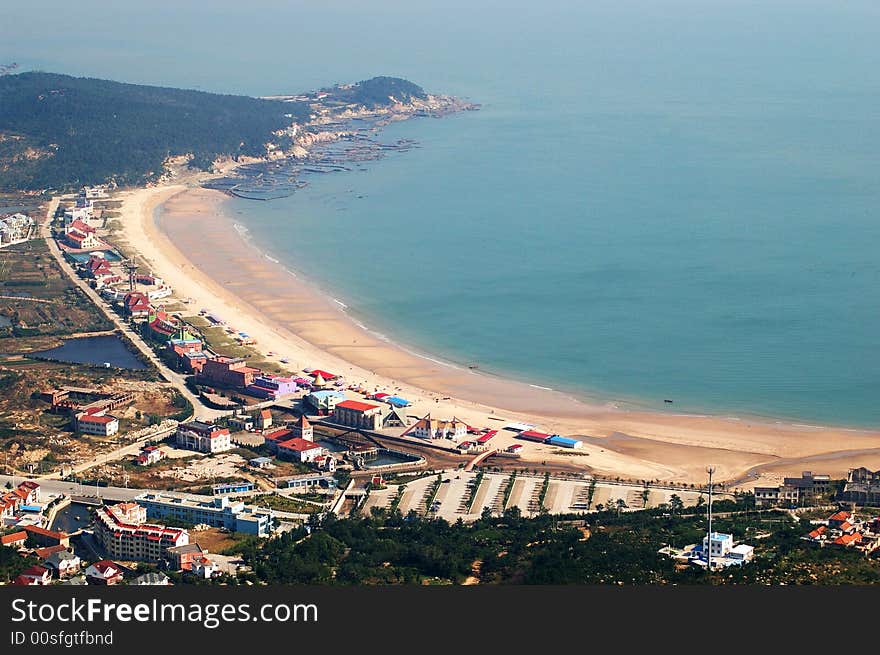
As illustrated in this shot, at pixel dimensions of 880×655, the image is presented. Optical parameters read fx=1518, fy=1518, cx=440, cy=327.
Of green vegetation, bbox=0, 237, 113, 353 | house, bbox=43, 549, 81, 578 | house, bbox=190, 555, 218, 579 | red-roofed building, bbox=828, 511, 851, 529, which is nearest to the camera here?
house, bbox=190, 555, 218, 579

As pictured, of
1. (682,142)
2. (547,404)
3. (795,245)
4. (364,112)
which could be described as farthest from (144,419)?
(364,112)

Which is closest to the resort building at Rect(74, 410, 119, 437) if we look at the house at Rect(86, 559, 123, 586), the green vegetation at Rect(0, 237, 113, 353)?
the green vegetation at Rect(0, 237, 113, 353)

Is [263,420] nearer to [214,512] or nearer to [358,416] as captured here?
[358,416]

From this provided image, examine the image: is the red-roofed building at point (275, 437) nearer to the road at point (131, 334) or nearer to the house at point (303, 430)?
the house at point (303, 430)

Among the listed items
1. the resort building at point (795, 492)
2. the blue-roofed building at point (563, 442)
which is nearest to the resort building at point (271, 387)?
the blue-roofed building at point (563, 442)

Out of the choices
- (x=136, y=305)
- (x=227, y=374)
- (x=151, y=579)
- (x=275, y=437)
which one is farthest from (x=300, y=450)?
(x=136, y=305)

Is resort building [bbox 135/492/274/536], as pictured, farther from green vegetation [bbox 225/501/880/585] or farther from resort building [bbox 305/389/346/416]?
resort building [bbox 305/389/346/416]
